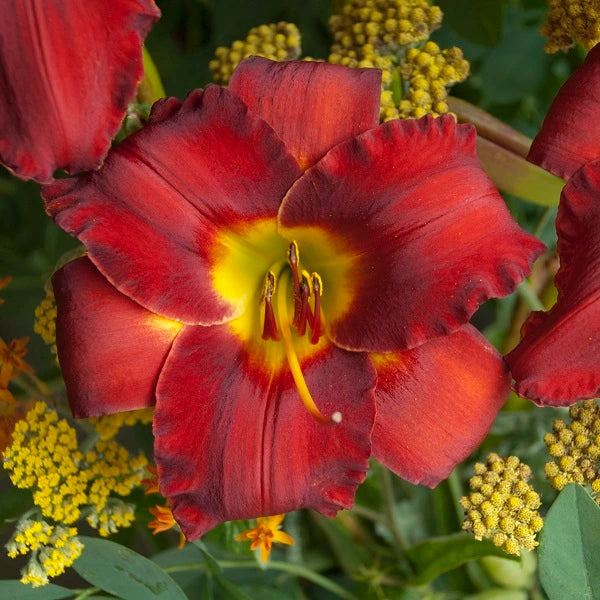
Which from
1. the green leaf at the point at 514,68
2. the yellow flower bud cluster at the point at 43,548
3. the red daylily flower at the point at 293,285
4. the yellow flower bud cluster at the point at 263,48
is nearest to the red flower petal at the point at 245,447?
the red daylily flower at the point at 293,285

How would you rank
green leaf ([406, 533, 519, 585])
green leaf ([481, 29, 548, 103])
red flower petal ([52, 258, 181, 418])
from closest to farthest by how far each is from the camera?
1. red flower petal ([52, 258, 181, 418])
2. green leaf ([406, 533, 519, 585])
3. green leaf ([481, 29, 548, 103])

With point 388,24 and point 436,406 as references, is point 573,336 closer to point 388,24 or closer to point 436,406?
point 436,406

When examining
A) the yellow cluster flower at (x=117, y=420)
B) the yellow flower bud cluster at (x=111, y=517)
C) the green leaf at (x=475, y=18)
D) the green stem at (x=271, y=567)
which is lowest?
the green stem at (x=271, y=567)

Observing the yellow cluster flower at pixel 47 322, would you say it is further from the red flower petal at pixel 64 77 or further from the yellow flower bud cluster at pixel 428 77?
the yellow flower bud cluster at pixel 428 77

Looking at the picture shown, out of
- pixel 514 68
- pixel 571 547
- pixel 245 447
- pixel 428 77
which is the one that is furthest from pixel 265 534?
pixel 514 68

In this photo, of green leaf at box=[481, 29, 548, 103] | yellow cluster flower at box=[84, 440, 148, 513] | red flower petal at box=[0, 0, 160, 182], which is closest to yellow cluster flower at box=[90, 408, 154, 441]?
yellow cluster flower at box=[84, 440, 148, 513]

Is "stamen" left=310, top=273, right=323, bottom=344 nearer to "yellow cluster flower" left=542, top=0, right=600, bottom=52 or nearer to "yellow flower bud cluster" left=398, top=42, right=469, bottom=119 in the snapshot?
"yellow flower bud cluster" left=398, top=42, right=469, bottom=119
